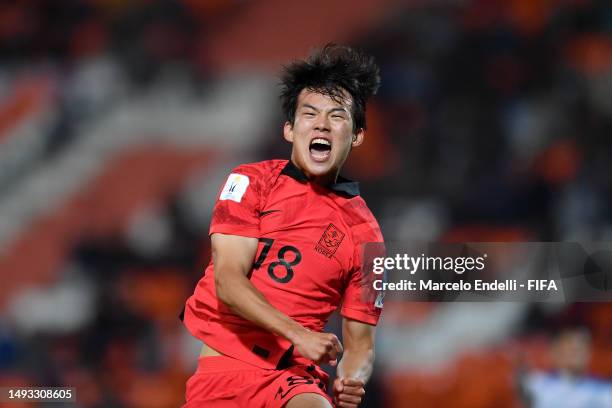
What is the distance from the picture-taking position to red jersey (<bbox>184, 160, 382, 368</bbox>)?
240 cm

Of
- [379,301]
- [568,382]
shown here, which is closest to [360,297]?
[379,301]

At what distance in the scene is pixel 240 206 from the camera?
8.00 ft

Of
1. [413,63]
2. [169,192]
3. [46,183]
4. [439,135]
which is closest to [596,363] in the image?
[439,135]

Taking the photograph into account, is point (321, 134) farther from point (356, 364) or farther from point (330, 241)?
point (356, 364)

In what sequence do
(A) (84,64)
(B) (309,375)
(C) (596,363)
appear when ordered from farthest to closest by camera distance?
1. (A) (84,64)
2. (C) (596,363)
3. (B) (309,375)

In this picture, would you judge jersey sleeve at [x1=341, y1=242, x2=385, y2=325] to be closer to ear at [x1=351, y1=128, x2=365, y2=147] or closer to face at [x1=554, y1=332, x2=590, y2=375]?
ear at [x1=351, y1=128, x2=365, y2=147]

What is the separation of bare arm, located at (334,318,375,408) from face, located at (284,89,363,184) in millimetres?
452

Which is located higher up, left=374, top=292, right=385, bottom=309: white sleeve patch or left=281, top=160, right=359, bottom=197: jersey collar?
left=281, top=160, right=359, bottom=197: jersey collar

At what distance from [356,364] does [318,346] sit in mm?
479

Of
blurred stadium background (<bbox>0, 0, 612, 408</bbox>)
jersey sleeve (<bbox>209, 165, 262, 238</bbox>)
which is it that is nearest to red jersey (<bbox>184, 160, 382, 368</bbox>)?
jersey sleeve (<bbox>209, 165, 262, 238</bbox>)

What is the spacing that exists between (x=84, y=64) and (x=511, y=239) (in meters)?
2.34

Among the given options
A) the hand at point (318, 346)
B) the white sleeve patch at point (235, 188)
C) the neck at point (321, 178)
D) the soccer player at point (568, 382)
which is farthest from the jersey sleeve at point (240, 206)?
the soccer player at point (568, 382)

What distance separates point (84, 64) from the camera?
4.45 m

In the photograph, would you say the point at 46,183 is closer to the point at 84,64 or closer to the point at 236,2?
the point at 84,64
